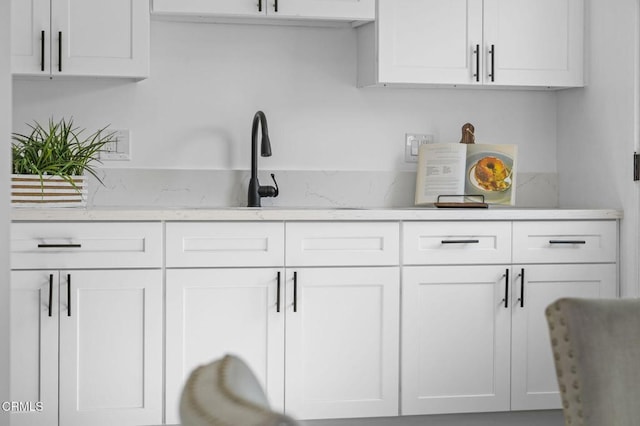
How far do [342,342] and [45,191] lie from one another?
47.5 inches

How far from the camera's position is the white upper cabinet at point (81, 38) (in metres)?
3.40

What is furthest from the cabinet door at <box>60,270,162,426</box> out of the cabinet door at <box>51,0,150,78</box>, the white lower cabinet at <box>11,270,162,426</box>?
the cabinet door at <box>51,0,150,78</box>

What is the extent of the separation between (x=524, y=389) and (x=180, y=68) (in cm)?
193

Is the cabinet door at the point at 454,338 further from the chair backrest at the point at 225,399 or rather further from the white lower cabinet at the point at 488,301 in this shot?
the chair backrest at the point at 225,399

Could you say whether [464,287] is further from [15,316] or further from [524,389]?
[15,316]

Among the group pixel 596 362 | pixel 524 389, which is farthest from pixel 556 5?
pixel 596 362

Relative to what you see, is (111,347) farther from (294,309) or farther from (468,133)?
(468,133)

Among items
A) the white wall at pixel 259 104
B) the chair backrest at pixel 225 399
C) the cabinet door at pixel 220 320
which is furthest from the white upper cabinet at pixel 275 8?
the chair backrest at pixel 225 399

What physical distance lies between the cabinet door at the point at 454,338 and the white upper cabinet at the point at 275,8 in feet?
3.51

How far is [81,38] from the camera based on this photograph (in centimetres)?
344

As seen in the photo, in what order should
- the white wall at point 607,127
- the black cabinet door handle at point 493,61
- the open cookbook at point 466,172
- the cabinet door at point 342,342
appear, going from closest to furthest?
1. the cabinet door at point 342,342
2. the white wall at point 607,127
3. the black cabinet door handle at point 493,61
4. the open cookbook at point 466,172

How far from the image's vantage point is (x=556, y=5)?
12.6 ft

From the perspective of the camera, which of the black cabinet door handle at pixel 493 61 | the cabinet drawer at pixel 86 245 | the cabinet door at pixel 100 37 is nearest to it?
the cabinet drawer at pixel 86 245

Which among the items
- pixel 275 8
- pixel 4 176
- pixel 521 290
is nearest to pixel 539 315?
pixel 521 290
